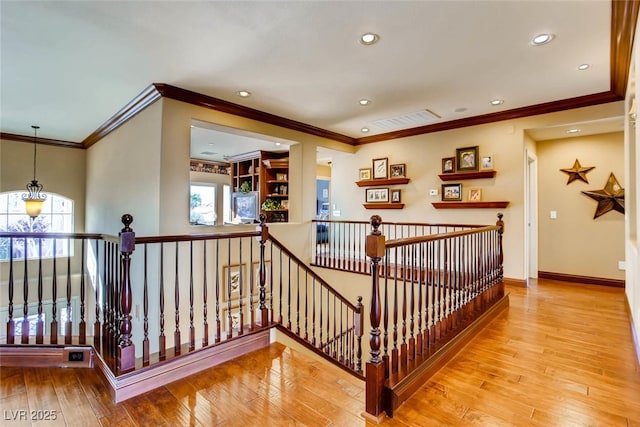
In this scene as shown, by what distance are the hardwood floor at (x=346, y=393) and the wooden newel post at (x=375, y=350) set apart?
96 millimetres

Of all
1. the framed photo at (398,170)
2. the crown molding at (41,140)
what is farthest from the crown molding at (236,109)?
the crown molding at (41,140)

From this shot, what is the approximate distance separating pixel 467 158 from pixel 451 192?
0.60m

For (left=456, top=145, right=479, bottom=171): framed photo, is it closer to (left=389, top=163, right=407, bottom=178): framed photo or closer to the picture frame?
(left=389, top=163, right=407, bottom=178): framed photo

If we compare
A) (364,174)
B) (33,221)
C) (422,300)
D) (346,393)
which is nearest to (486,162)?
(364,174)

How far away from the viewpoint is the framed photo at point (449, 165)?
5.28 meters

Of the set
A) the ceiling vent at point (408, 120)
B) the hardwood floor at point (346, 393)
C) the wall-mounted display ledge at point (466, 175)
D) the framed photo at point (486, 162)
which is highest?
the ceiling vent at point (408, 120)

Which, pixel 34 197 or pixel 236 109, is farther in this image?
pixel 34 197

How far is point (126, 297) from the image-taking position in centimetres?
199

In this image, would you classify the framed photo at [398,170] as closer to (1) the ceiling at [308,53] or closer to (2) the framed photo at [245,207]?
(1) the ceiling at [308,53]

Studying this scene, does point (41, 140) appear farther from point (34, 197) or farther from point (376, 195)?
point (376, 195)

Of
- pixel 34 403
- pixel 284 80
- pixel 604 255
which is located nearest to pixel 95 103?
pixel 284 80

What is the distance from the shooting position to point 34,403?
6.22 feet

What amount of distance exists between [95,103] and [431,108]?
481 cm

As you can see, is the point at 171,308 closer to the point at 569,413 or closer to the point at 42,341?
the point at 42,341
